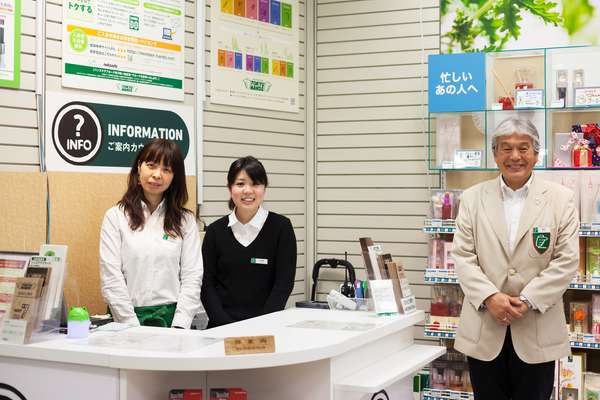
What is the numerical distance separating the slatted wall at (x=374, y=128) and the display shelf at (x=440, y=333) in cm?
83

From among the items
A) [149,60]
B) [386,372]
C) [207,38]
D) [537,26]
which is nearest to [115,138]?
[149,60]

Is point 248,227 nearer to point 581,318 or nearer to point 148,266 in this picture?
point 148,266

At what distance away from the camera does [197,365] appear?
9.43 feet

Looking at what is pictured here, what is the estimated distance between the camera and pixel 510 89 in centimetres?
553

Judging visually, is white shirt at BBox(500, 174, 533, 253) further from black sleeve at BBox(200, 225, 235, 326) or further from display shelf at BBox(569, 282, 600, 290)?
black sleeve at BBox(200, 225, 235, 326)

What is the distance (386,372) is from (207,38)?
3090 mm

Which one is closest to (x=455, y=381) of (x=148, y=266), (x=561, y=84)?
(x=561, y=84)

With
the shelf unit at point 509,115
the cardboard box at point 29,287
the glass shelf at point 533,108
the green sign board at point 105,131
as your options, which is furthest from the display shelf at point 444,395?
the cardboard box at point 29,287

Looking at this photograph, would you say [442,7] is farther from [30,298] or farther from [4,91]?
[30,298]

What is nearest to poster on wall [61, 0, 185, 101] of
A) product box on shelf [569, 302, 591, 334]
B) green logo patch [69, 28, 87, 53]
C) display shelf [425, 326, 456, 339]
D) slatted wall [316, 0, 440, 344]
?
green logo patch [69, 28, 87, 53]

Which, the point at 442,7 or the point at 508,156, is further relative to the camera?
the point at 442,7

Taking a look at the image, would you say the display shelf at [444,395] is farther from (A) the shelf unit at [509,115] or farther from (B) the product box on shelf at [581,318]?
(B) the product box on shelf at [581,318]

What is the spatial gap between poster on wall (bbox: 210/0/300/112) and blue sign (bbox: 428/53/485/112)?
4.29ft

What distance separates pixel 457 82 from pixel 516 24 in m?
0.77
